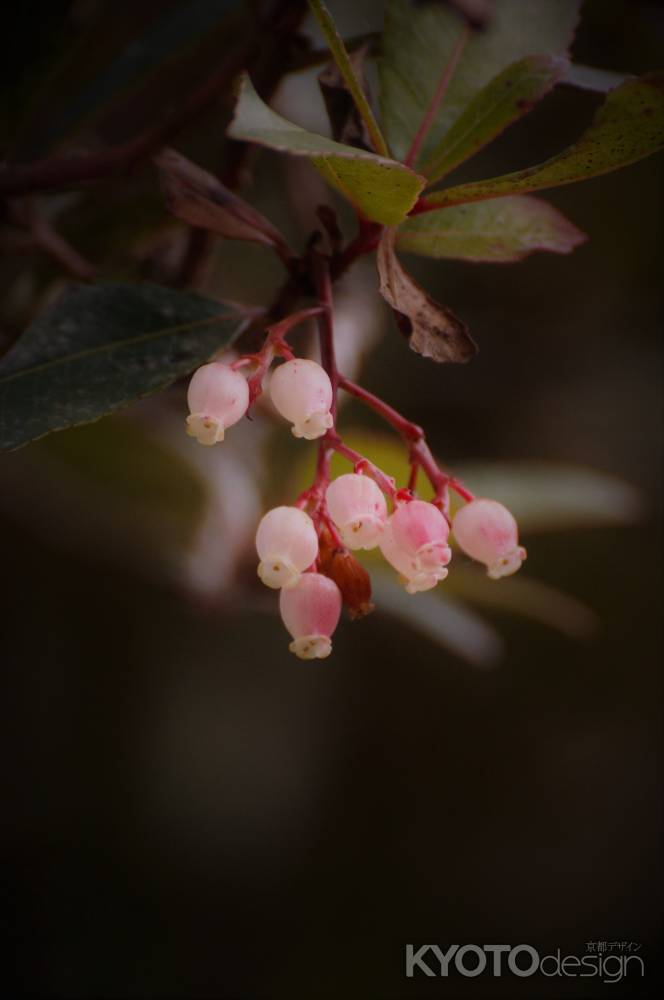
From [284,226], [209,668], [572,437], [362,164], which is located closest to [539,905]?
[209,668]

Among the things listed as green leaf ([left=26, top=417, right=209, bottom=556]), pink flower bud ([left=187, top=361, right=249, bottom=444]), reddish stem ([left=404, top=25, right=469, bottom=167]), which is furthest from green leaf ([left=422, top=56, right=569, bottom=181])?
green leaf ([left=26, top=417, right=209, bottom=556])

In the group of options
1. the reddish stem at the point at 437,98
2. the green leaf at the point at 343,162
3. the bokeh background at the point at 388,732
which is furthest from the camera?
the bokeh background at the point at 388,732

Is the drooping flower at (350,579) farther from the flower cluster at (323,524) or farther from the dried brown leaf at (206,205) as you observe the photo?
the dried brown leaf at (206,205)

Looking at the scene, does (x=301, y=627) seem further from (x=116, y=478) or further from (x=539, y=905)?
(x=539, y=905)

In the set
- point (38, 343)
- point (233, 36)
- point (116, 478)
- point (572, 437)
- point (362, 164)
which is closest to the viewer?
point (362, 164)

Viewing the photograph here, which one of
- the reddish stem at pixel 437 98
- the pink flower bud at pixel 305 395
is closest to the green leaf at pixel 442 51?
the reddish stem at pixel 437 98

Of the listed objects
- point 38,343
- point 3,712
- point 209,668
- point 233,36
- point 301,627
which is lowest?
point 301,627
